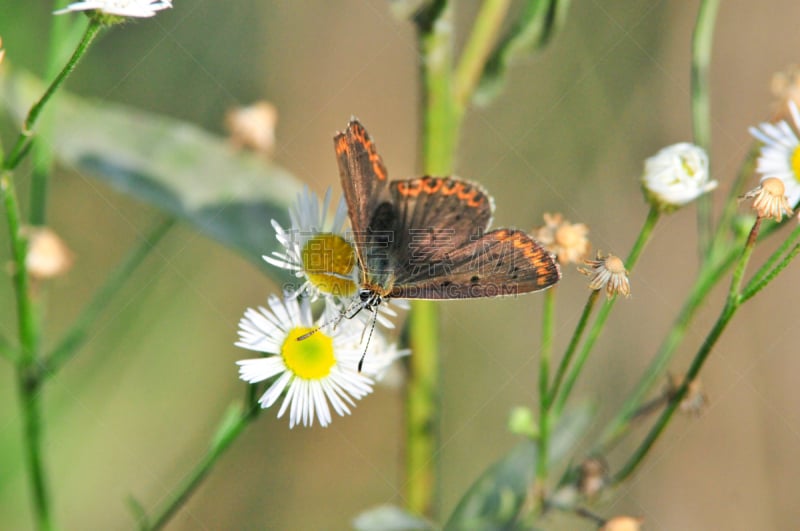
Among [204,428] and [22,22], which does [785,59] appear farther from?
[22,22]

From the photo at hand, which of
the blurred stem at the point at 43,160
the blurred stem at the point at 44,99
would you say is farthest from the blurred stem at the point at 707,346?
the blurred stem at the point at 43,160

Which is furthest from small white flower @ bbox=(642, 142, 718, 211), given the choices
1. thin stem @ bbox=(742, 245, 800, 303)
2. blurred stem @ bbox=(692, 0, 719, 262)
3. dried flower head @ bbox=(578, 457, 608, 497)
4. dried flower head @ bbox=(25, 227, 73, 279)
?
dried flower head @ bbox=(25, 227, 73, 279)

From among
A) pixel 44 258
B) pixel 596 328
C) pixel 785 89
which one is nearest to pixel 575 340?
pixel 596 328

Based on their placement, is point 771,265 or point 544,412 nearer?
point 771,265

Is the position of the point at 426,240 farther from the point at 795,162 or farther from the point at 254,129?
the point at 795,162

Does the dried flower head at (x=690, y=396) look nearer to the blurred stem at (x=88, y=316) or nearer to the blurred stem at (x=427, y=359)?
the blurred stem at (x=427, y=359)

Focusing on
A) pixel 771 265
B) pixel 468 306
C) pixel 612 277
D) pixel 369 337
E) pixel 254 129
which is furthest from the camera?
pixel 468 306
